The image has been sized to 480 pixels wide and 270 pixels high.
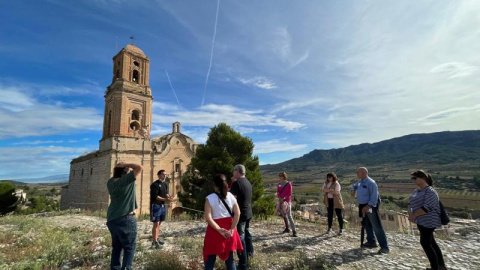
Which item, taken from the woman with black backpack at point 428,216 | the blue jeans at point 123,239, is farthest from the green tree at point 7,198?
the woman with black backpack at point 428,216

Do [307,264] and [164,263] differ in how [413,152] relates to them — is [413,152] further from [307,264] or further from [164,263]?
[164,263]

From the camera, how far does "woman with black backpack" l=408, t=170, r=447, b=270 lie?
4258 mm

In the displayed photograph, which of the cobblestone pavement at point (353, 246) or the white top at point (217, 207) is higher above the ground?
the white top at point (217, 207)

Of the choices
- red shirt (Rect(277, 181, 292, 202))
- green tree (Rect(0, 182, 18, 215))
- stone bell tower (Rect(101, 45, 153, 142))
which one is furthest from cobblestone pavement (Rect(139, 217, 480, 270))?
green tree (Rect(0, 182, 18, 215))

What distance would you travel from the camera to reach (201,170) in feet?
52.4

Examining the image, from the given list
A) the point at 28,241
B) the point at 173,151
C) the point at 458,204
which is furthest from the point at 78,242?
the point at 458,204

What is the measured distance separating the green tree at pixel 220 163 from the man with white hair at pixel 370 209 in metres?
9.29

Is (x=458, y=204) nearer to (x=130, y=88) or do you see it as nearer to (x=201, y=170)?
(x=201, y=170)

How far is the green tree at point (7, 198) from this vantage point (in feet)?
92.1

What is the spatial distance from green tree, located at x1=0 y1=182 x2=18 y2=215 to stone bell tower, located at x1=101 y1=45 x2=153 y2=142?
17486 millimetres

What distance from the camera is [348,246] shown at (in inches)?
248

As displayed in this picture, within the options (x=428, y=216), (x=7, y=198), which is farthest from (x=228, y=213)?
(x=7, y=198)

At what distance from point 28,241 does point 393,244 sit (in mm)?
10814

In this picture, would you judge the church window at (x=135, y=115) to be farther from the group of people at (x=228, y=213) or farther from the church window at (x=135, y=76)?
the group of people at (x=228, y=213)
